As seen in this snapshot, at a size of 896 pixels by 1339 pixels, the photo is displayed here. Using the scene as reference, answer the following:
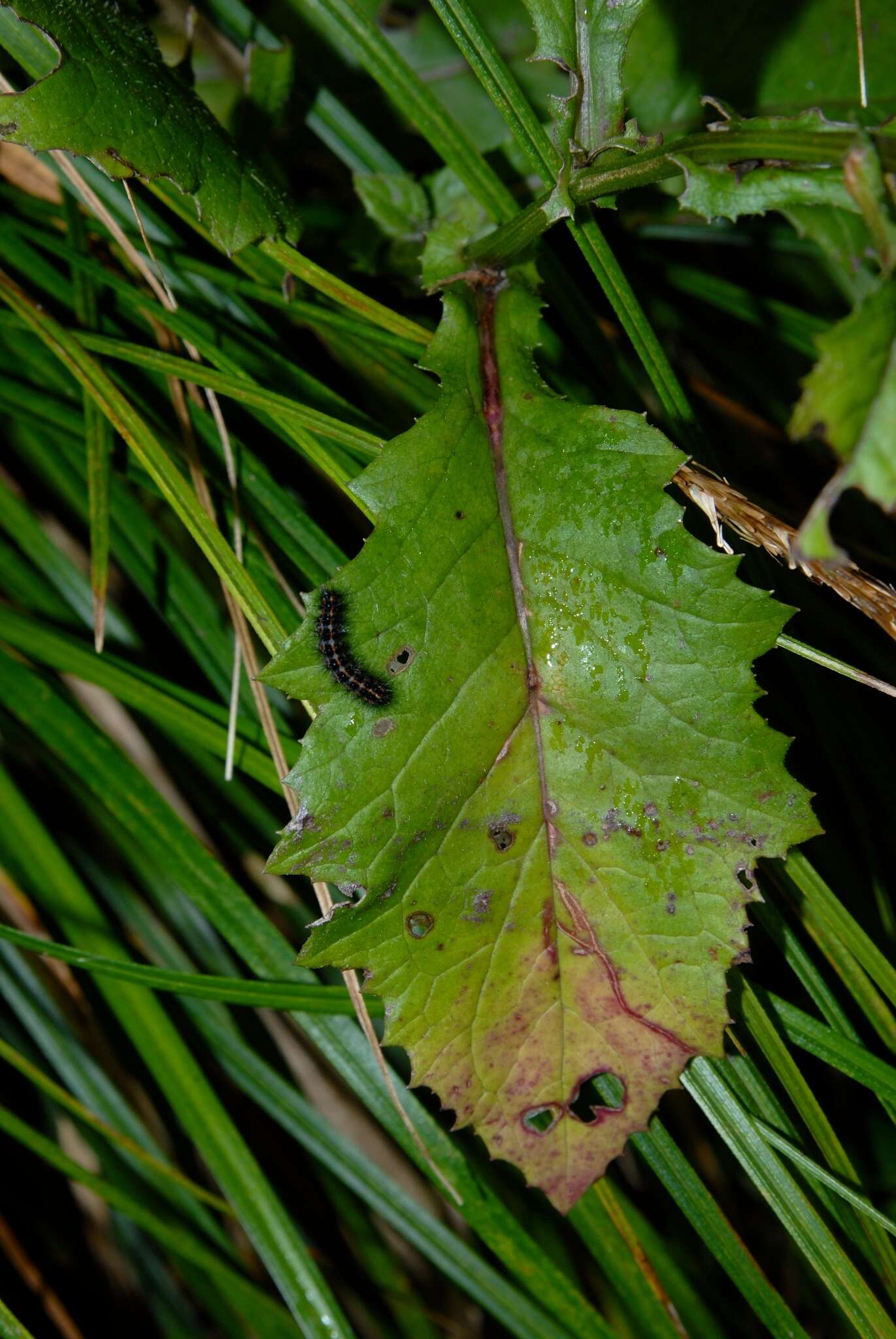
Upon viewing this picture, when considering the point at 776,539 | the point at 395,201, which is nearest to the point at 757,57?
the point at 395,201

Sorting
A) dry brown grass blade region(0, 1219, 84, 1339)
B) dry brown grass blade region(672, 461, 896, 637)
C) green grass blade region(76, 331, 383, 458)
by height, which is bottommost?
dry brown grass blade region(0, 1219, 84, 1339)

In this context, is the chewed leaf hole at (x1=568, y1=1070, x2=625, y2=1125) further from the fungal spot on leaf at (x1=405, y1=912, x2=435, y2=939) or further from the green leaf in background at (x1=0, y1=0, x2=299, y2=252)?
the green leaf in background at (x1=0, y1=0, x2=299, y2=252)

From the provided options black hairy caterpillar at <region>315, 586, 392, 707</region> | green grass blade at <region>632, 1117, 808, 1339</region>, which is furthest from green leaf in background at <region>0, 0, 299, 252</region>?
green grass blade at <region>632, 1117, 808, 1339</region>

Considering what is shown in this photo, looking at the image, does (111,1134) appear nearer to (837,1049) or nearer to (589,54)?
(837,1049)

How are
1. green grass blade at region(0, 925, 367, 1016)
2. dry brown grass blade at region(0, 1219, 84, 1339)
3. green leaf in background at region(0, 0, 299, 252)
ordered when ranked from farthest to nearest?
dry brown grass blade at region(0, 1219, 84, 1339), green grass blade at region(0, 925, 367, 1016), green leaf in background at region(0, 0, 299, 252)

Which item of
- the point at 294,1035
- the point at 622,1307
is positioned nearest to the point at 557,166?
the point at 294,1035

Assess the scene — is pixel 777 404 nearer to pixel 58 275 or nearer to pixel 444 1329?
pixel 58 275
